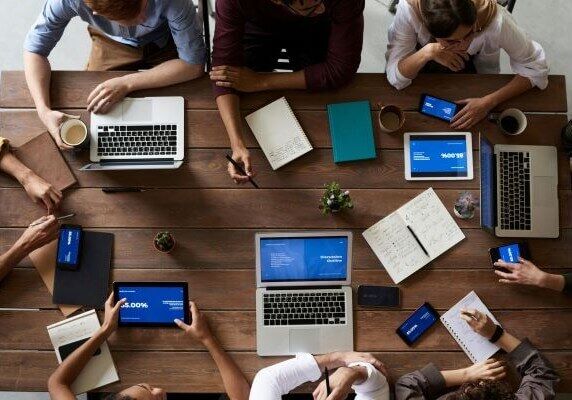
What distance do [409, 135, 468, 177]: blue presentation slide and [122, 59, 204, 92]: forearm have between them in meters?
0.92

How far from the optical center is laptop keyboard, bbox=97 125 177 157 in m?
2.00

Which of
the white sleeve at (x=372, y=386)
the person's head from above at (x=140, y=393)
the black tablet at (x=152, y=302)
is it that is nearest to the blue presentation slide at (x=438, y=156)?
the white sleeve at (x=372, y=386)

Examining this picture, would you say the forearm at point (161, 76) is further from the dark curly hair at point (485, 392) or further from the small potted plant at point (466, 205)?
the dark curly hair at point (485, 392)

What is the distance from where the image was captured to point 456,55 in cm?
198

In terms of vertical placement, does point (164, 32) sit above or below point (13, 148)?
above

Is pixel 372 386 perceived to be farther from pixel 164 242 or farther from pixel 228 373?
pixel 164 242

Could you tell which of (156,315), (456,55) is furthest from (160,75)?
(456,55)

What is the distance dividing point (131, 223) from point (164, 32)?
805 millimetres

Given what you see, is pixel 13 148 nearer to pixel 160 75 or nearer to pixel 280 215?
pixel 160 75

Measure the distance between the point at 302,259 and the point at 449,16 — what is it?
0.98 m

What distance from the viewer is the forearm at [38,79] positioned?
1.99m

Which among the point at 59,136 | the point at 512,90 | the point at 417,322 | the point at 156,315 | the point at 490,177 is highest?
the point at 512,90

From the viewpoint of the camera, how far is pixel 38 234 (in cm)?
194

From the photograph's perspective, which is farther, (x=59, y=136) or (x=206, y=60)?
(x=206, y=60)
